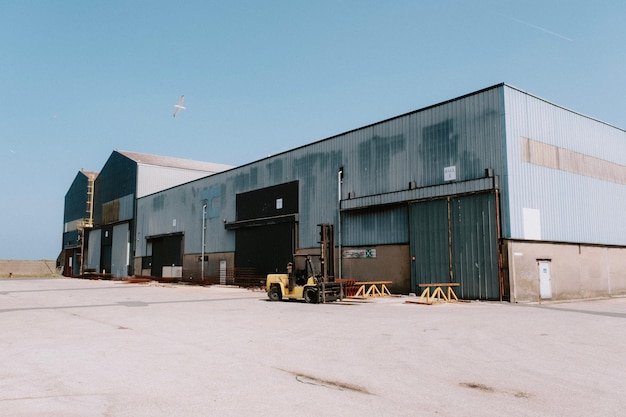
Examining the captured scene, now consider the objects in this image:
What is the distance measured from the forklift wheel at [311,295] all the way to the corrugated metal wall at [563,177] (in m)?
8.88

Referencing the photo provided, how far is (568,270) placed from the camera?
2475cm

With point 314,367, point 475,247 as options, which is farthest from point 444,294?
point 314,367

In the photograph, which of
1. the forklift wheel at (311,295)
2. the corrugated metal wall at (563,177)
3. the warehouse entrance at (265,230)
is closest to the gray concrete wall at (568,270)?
the corrugated metal wall at (563,177)

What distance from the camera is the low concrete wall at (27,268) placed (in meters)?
74.4

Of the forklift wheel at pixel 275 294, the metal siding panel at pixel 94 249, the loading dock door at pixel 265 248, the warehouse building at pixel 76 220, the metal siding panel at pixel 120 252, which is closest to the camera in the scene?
the forklift wheel at pixel 275 294

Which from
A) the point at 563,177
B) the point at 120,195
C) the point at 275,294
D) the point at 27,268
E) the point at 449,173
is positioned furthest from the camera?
the point at 27,268

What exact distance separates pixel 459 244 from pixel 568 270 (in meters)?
6.23

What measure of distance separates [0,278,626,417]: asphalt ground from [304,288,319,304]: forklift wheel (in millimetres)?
6632

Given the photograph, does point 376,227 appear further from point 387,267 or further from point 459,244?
point 459,244

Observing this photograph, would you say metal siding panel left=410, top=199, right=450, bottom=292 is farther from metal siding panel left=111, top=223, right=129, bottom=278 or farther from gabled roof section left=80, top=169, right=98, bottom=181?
gabled roof section left=80, top=169, right=98, bottom=181

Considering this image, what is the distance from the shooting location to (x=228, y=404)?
5918mm

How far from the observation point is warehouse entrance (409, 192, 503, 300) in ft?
72.7

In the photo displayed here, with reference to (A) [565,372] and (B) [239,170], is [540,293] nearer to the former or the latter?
(A) [565,372]

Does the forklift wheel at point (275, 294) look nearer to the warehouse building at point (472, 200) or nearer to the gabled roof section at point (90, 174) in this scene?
the warehouse building at point (472, 200)
